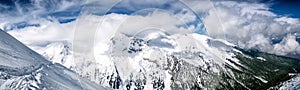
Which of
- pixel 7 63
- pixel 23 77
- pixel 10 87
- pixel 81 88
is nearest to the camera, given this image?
pixel 10 87

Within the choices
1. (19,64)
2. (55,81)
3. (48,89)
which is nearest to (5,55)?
(19,64)

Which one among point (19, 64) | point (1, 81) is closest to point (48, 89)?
point (1, 81)

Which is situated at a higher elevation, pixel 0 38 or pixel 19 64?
pixel 0 38

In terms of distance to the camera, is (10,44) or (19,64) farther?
(10,44)

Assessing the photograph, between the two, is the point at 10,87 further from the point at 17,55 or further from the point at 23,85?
the point at 17,55

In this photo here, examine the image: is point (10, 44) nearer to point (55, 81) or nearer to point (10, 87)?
point (55, 81)

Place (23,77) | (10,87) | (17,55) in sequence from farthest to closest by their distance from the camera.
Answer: (17,55) → (23,77) → (10,87)

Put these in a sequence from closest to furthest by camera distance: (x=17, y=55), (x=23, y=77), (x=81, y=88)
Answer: (x=23, y=77)
(x=17, y=55)
(x=81, y=88)

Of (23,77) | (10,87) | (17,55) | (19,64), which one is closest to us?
(10,87)

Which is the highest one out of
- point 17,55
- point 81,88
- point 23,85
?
point 17,55
